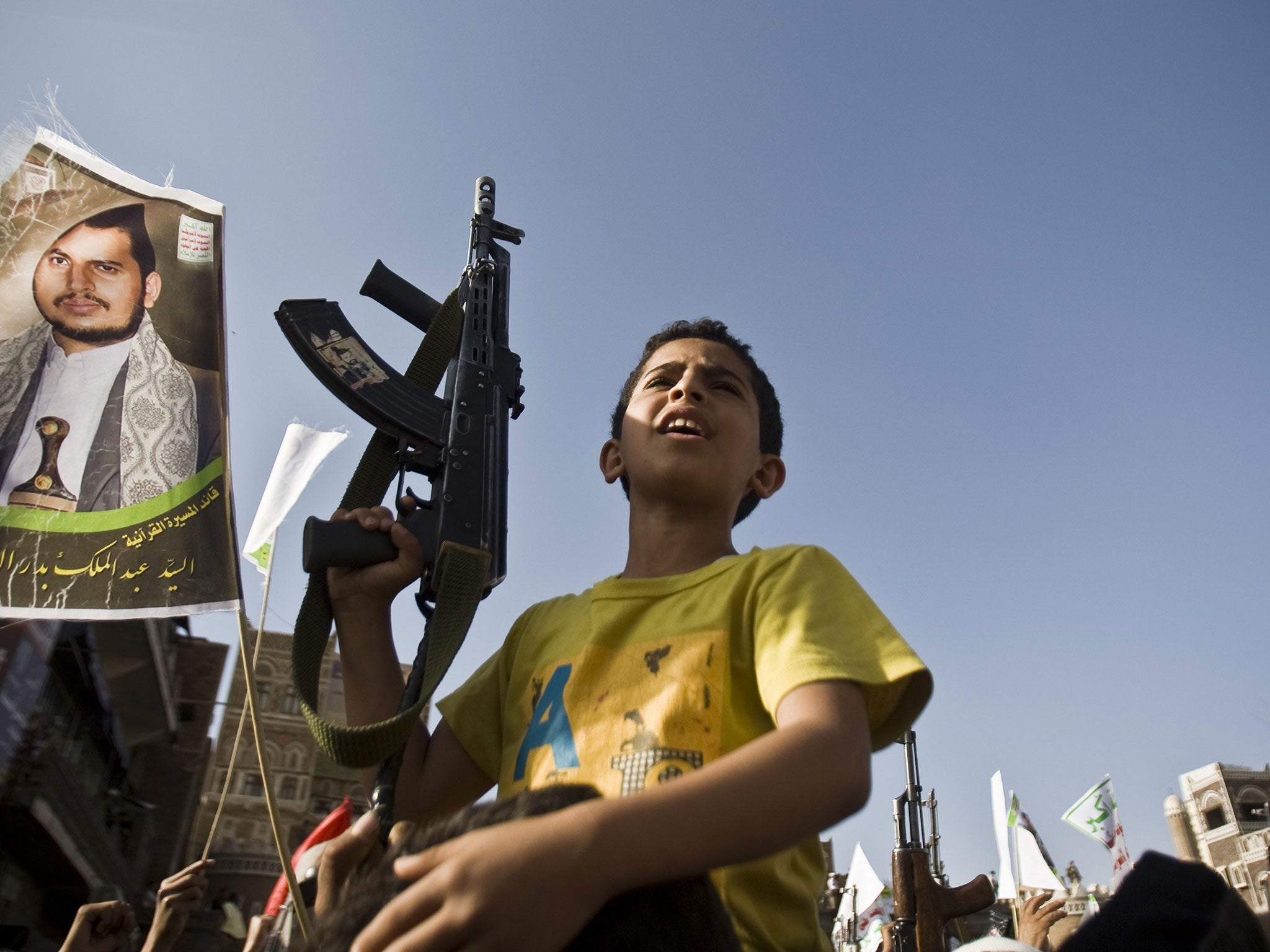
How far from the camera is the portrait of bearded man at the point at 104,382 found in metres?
2.82

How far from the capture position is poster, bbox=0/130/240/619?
2.59 meters

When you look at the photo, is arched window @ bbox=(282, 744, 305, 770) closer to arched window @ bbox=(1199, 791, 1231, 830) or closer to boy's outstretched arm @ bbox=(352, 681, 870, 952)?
arched window @ bbox=(1199, 791, 1231, 830)

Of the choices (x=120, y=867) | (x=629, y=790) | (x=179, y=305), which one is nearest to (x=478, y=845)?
(x=629, y=790)

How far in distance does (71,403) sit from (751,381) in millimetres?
2206

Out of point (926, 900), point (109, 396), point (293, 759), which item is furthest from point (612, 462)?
point (293, 759)

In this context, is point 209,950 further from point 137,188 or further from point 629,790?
point 629,790

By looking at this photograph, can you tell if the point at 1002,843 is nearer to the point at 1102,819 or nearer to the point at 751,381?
the point at 1102,819

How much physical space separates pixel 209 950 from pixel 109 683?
19.3 feet

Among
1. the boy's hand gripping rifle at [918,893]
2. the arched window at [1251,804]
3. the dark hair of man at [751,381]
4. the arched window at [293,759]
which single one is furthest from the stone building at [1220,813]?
the dark hair of man at [751,381]

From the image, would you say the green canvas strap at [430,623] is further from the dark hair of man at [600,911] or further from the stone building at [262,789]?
the stone building at [262,789]

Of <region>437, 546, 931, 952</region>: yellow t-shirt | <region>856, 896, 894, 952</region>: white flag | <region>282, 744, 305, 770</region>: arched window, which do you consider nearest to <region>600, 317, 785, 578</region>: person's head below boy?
<region>437, 546, 931, 952</region>: yellow t-shirt

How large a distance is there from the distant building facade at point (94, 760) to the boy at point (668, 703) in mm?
7665

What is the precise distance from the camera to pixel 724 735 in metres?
1.47

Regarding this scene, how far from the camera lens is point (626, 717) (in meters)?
1.56
